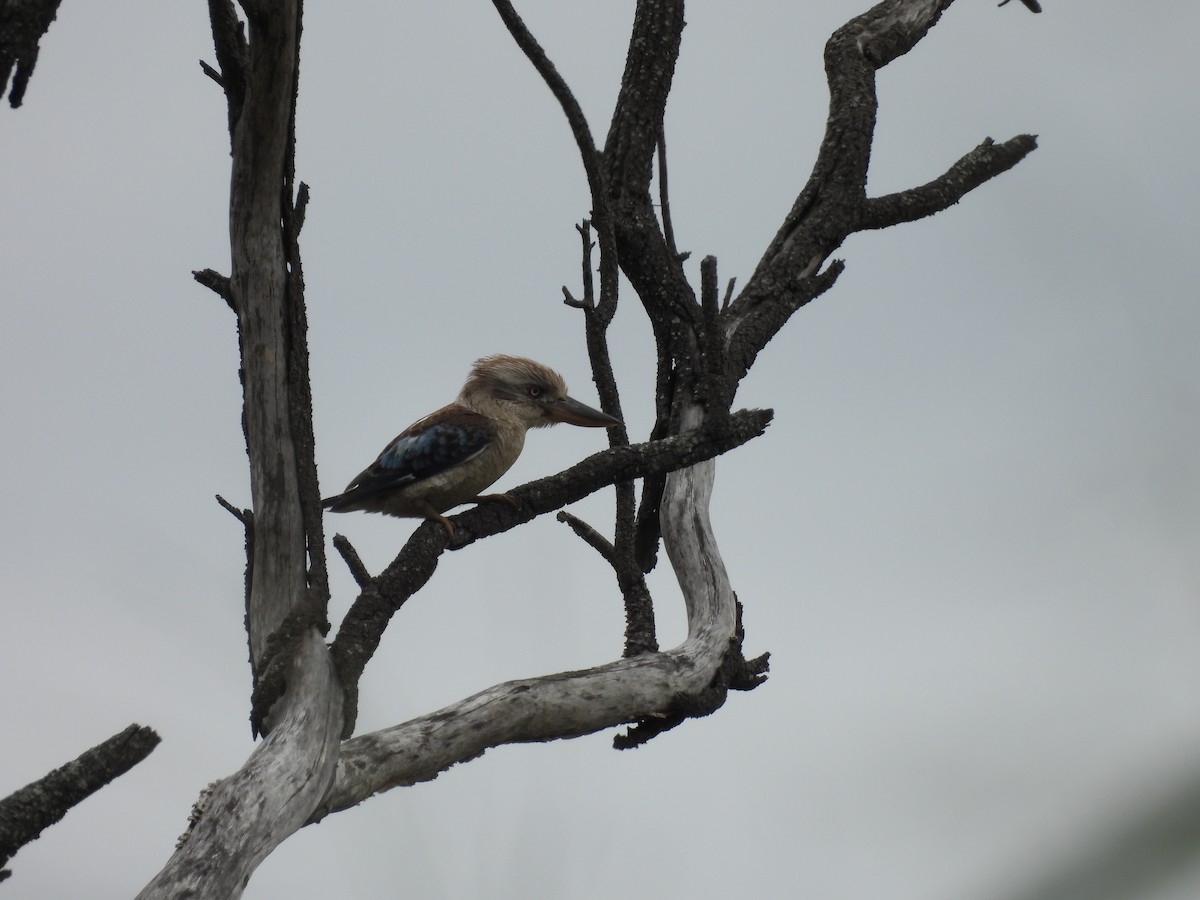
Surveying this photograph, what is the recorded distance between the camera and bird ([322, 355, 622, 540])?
482 centimetres

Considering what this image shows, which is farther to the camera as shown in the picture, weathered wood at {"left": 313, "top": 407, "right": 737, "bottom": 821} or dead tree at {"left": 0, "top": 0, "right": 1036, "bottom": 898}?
weathered wood at {"left": 313, "top": 407, "right": 737, "bottom": 821}

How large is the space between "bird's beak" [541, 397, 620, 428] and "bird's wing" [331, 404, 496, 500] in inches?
15.0

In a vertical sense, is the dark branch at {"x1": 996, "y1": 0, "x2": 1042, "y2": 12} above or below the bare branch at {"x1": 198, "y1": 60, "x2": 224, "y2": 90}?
above

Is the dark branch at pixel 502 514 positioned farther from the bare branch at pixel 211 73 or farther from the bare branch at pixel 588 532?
the bare branch at pixel 211 73

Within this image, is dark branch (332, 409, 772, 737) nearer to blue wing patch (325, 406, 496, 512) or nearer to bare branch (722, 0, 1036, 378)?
blue wing patch (325, 406, 496, 512)

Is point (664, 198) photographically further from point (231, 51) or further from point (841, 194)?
point (231, 51)

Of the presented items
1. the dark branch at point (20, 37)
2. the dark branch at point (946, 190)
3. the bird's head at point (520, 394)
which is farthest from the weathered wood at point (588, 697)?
the dark branch at point (20, 37)

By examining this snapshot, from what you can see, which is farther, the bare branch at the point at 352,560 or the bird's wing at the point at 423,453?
the bird's wing at the point at 423,453

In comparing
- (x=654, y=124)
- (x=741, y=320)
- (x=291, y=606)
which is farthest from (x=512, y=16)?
(x=291, y=606)

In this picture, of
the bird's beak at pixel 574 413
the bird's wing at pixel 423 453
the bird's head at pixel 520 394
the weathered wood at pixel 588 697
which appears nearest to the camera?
the weathered wood at pixel 588 697

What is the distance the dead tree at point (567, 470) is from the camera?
3162 mm

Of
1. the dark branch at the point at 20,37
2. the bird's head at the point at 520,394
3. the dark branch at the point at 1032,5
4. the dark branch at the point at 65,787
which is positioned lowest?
the dark branch at the point at 65,787

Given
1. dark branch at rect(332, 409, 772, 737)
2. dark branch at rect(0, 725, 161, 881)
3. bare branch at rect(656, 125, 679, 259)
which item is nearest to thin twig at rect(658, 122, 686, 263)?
bare branch at rect(656, 125, 679, 259)

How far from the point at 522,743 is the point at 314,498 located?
94cm
